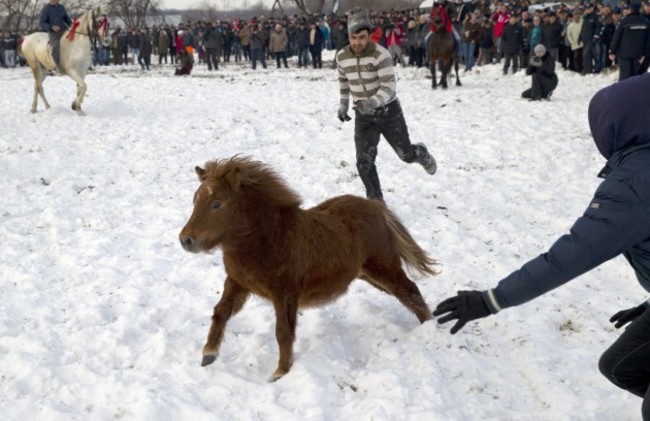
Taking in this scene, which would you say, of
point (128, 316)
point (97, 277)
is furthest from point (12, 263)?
point (128, 316)

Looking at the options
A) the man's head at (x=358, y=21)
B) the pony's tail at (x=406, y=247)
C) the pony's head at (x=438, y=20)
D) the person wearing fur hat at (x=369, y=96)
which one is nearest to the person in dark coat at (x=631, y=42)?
the pony's head at (x=438, y=20)

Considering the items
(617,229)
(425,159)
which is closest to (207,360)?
(617,229)

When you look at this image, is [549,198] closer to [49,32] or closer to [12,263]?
[12,263]

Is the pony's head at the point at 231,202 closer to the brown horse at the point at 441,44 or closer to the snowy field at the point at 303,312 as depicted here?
the snowy field at the point at 303,312

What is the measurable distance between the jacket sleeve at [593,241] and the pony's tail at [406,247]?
6.04ft

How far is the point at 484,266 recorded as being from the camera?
5203 millimetres

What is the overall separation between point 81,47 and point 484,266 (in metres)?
10.5

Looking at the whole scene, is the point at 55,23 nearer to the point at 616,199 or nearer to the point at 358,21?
the point at 358,21

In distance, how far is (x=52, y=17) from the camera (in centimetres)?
1261

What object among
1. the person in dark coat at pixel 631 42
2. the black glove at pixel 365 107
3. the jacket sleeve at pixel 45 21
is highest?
the jacket sleeve at pixel 45 21

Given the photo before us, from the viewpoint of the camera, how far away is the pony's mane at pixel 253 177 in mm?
3301

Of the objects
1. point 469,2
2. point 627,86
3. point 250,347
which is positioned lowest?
point 250,347

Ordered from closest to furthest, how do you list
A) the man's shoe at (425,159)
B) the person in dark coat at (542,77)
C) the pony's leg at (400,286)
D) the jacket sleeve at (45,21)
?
the pony's leg at (400,286)
the man's shoe at (425,159)
the jacket sleeve at (45,21)
the person in dark coat at (542,77)

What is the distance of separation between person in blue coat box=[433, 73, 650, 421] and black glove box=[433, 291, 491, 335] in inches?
1.8
